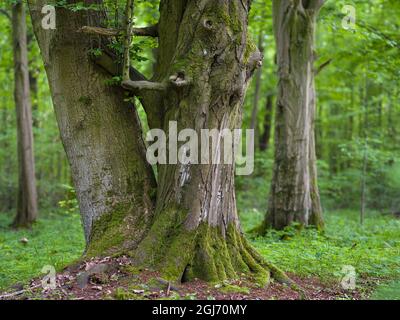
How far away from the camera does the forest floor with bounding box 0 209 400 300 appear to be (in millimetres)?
4891

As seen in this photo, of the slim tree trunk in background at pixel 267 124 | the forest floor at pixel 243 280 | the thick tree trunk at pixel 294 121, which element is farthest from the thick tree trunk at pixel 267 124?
the forest floor at pixel 243 280

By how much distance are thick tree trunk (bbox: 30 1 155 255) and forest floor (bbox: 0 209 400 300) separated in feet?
2.27

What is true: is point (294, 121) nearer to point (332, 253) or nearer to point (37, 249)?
point (332, 253)


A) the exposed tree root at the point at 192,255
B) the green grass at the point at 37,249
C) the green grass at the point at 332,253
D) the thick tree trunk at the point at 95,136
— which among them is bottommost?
the green grass at the point at 37,249

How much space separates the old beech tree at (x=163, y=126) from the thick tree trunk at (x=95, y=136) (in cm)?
1

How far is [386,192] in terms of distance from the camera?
20.3 meters

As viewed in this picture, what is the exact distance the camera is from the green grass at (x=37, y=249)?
7023 millimetres

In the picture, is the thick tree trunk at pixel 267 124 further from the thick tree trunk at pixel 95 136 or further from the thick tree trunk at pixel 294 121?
the thick tree trunk at pixel 95 136

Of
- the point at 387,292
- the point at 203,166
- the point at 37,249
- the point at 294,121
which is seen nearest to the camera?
the point at 387,292

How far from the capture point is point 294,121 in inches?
434

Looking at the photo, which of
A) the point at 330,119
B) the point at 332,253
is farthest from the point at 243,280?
the point at 330,119

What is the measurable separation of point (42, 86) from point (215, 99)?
68.6 feet

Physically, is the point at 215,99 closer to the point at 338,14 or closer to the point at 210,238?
the point at 210,238

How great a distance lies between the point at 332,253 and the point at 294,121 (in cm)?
426
